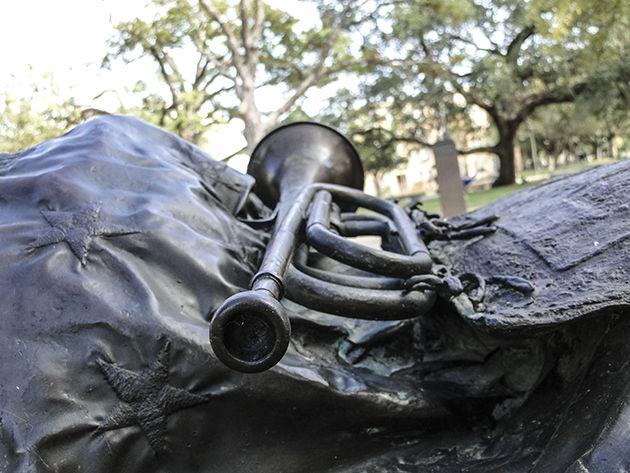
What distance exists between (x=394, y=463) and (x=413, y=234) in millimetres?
765

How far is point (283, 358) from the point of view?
5.82 feet

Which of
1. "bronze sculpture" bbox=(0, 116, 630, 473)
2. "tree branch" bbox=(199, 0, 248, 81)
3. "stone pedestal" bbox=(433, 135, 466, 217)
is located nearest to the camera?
"bronze sculpture" bbox=(0, 116, 630, 473)

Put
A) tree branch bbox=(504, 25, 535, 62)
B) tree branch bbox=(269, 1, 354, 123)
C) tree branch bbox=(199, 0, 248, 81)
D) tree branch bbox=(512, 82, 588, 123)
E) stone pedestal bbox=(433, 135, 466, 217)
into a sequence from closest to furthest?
stone pedestal bbox=(433, 135, 466, 217), tree branch bbox=(199, 0, 248, 81), tree branch bbox=(269, 1, 354, 123), tree branch bbox=(504, 25, 535, 62), tree branch bbox=(512, 82, 588, 123)

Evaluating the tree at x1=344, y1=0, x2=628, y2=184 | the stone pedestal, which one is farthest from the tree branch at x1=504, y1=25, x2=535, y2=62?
the stone pedestal

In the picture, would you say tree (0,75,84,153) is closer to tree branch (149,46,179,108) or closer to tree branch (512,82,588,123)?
tree branch (149,46,179,108)

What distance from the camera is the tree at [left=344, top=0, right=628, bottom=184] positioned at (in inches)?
655

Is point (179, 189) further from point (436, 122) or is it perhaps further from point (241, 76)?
point (436, 122)

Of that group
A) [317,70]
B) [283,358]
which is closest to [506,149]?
[317,70]

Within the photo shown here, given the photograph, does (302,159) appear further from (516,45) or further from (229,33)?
(516,45)

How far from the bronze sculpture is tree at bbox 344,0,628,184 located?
41.5 ft

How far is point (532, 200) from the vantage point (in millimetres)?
2414

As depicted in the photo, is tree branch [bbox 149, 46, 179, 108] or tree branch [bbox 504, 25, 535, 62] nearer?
tree branch [bbox 149, 46, 179, 108]

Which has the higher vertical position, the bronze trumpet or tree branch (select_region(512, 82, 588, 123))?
the bronze trumpet

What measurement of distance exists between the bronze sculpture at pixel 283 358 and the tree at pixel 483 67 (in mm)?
12647
